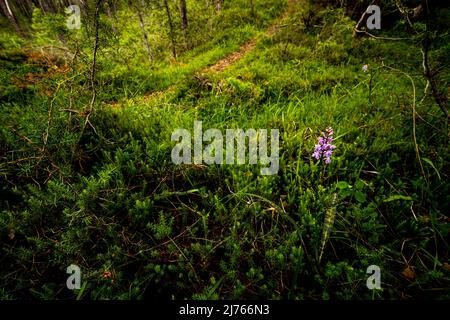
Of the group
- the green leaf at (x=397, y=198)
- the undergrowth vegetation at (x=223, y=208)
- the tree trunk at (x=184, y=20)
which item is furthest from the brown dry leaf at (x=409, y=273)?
the tree trunk at (x=184, y=20)

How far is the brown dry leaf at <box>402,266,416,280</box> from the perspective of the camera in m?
1.94

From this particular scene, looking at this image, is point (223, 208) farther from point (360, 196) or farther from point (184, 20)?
point (184, 20)

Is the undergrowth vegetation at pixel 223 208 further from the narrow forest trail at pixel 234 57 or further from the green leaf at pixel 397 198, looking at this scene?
the narrow forest trail at pixel 234 57

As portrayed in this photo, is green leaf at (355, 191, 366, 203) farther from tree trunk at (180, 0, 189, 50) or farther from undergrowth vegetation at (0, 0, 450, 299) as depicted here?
tree trunk at (180, 0, 189, 50)

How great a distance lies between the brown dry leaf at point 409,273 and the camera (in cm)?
194

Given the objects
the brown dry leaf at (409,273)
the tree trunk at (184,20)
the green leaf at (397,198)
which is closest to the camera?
the brown dry leaf at (409,273)

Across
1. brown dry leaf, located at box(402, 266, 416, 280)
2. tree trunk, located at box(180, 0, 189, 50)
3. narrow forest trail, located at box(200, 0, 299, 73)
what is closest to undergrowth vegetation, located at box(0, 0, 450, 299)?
brown dry leaf, located at box(402, 266, 416, 280)

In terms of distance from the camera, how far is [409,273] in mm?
1953

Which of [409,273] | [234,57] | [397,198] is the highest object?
[234,57]

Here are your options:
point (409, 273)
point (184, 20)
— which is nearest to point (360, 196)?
point (409, 273)

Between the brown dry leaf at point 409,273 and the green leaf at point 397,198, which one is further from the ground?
the green leaf at point 397,198

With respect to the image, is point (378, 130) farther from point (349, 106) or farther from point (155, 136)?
point (155, 136)

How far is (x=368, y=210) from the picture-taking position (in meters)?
2.24

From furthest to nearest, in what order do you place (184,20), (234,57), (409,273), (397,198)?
1. (184,20)
2. (234,57)
3. (397,198)
4. (409,273)
